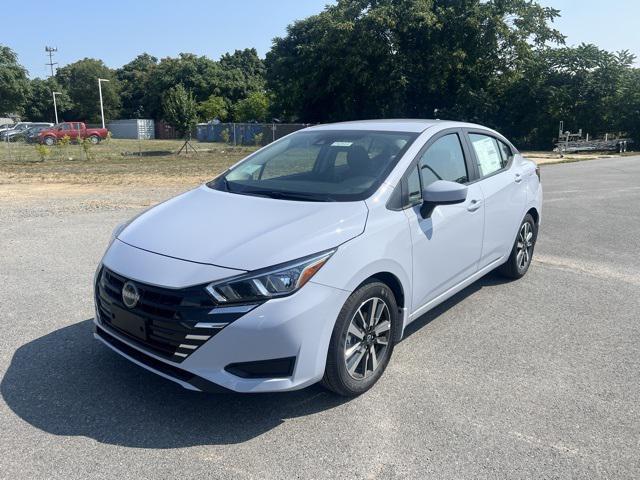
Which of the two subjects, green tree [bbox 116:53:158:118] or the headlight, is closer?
the headlight

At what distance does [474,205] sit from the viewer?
438 cm

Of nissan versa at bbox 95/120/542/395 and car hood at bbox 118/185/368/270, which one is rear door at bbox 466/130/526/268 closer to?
nissan versa at bbox 95/120/542/395

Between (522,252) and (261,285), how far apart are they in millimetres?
3756

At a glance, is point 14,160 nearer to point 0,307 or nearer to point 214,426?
point 0,307

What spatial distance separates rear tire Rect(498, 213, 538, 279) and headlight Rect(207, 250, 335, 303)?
3.28 meters

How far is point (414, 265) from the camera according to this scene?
11.9 feet

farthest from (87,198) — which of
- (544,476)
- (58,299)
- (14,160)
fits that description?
(14,160)

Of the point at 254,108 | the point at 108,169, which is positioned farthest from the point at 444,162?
the point at 254,108

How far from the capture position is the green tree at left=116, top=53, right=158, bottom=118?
81.8 metres

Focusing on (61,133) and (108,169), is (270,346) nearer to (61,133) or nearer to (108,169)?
(108,169)

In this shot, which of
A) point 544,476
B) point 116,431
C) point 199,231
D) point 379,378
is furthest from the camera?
point 379,378

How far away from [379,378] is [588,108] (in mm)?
34868

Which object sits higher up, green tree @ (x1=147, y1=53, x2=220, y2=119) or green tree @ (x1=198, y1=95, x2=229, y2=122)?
green tree @ (x1=147, y1=53, x2=220, y2=119)

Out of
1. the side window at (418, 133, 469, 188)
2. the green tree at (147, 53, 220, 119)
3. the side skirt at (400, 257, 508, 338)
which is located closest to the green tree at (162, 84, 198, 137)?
the side skirt at (400, 257, 508, 338)
